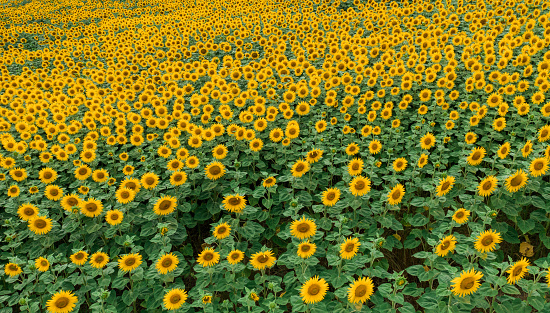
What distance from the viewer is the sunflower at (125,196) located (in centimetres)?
408

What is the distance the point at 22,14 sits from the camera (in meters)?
19.6

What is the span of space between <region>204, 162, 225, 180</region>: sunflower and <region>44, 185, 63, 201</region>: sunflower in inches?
82.5

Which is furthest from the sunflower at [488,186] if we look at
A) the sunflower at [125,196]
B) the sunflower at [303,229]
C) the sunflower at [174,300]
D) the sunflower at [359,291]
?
the sunflower at [125,196]

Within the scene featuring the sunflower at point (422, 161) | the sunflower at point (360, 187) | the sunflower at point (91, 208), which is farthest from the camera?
the sunflower at point (422, 161)

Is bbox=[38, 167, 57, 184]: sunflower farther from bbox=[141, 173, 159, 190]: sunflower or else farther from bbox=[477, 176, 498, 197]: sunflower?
bbox=[477, 176, 498, 197]: sunflower

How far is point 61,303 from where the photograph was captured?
322cm

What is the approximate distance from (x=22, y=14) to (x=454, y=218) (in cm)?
2587

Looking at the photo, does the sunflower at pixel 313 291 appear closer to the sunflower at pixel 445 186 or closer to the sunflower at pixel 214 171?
the sunflower at pixel 445 186

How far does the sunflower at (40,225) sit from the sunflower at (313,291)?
3343mm

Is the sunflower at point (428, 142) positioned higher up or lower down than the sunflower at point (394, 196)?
higher up

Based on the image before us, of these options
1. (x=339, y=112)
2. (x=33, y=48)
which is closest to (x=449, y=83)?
(x=339, y=112)

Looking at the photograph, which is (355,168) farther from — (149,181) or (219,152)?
(149,181)

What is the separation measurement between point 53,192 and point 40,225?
1.99 feet

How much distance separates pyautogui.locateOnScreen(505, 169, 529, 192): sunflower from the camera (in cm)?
345
